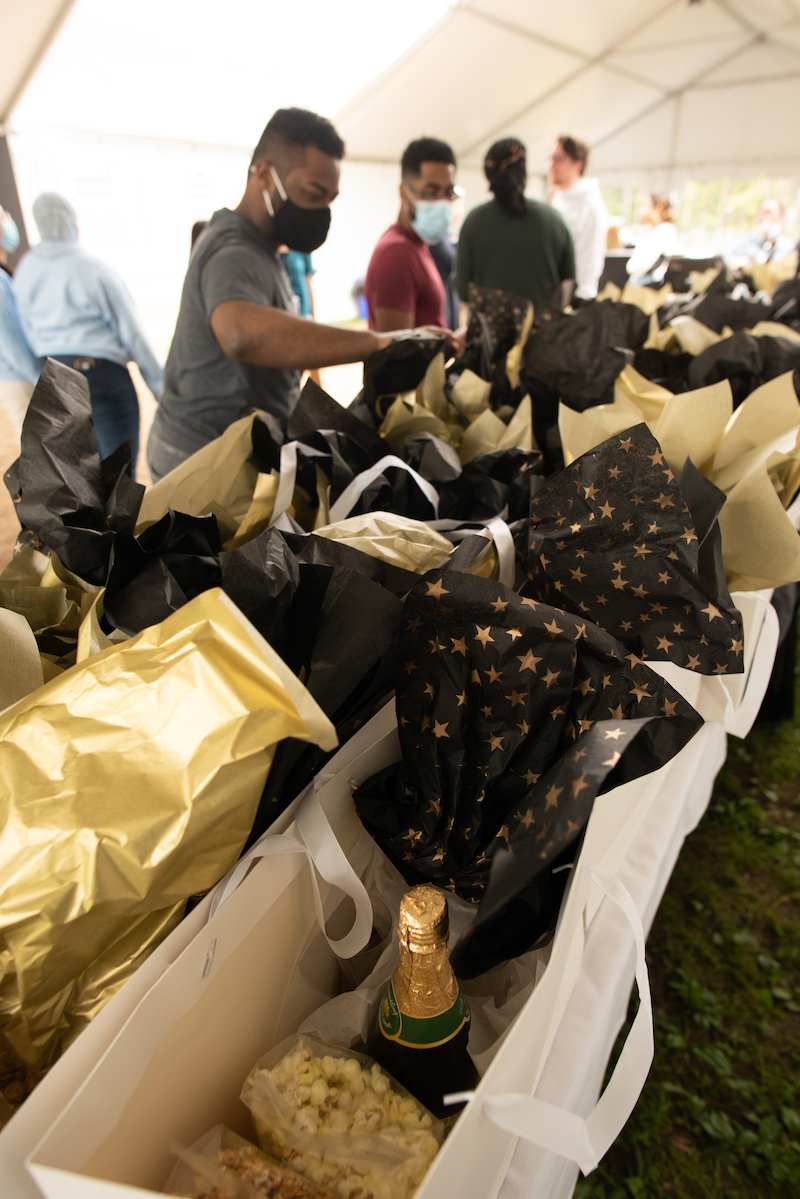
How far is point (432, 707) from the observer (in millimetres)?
442

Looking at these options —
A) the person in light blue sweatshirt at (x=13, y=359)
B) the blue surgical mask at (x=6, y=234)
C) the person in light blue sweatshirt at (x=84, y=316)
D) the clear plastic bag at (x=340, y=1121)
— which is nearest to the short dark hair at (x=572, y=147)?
the person in light blue sweatshirt at (x=84, y=316)

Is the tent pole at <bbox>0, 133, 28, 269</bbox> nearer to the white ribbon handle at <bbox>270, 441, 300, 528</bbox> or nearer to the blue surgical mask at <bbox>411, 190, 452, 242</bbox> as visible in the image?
the blue surgical mask at <bbox>411, 190, 452, 242</bbox>

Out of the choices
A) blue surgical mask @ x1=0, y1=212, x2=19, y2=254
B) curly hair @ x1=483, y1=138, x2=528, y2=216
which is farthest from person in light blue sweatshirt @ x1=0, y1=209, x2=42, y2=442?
curly hair @ x1=483, y1=138, x2=528, y2=216

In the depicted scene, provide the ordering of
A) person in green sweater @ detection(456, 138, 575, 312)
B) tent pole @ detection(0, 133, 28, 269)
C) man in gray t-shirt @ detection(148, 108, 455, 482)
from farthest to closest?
tent pole @ detection(0, 133, 28, 269), person in green sweater @ detection(456, 138, 575, 312), man in gray t-shirt @ detection(148, 108, 455, 482)

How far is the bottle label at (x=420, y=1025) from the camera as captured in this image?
0.40m

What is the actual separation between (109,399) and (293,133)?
4.03ft

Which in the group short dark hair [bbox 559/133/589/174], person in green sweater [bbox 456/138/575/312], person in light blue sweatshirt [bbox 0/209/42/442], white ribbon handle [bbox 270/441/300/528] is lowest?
white ribbon handle [bbox 270/441/300/528]

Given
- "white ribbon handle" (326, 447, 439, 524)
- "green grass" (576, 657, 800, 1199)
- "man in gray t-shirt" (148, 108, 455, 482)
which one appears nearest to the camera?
"white ribbon handle" (326, 447, 439, 524)

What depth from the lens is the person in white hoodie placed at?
3.11 m

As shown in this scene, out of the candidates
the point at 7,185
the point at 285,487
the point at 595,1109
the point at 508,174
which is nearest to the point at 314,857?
the point at 595,1109

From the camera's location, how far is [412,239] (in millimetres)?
2109

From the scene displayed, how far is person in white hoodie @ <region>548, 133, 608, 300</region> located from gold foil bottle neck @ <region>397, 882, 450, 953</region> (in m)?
3.08

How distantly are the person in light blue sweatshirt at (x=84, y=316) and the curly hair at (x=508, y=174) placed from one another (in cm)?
135

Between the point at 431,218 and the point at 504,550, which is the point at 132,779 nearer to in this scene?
the point at 504,550
